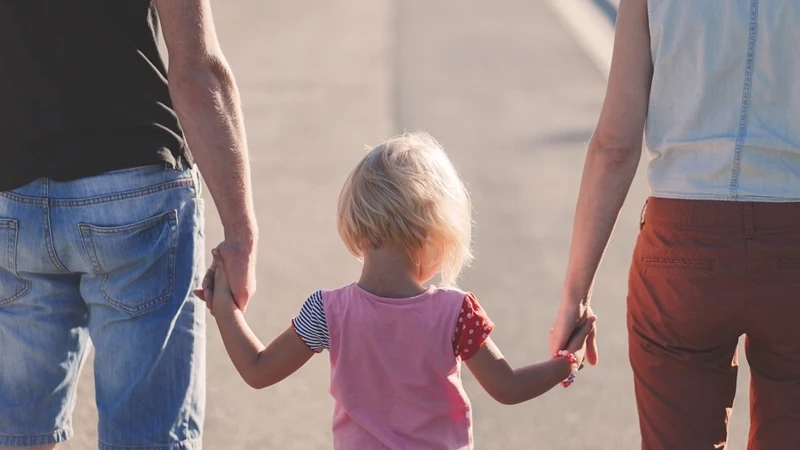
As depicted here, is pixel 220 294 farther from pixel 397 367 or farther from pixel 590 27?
Result: pixel 590 27

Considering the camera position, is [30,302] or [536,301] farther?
[536,301]

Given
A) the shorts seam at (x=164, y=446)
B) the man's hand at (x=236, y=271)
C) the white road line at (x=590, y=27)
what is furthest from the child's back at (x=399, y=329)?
the white road line at (x=590, y=27)

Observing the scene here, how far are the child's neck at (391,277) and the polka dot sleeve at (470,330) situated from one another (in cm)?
11

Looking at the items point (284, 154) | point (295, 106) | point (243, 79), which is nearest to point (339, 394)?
point (284, 154)

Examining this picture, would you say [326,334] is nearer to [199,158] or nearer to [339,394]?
[339,394]

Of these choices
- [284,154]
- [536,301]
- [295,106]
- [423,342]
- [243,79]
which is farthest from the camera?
[243,79]

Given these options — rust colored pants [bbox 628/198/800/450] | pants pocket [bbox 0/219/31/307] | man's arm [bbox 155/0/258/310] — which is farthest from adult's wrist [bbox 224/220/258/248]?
rust colored pants [bbox 628/198/800/450]

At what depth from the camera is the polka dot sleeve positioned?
2688 mm

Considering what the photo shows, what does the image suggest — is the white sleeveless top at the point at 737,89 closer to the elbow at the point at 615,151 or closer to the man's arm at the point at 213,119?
the elbow at the point at 615,151

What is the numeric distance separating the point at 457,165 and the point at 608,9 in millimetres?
8223

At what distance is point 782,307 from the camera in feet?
9.05

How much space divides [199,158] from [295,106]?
7768mm

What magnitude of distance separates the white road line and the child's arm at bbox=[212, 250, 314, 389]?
9.17m

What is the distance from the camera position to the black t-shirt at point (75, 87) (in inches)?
107
